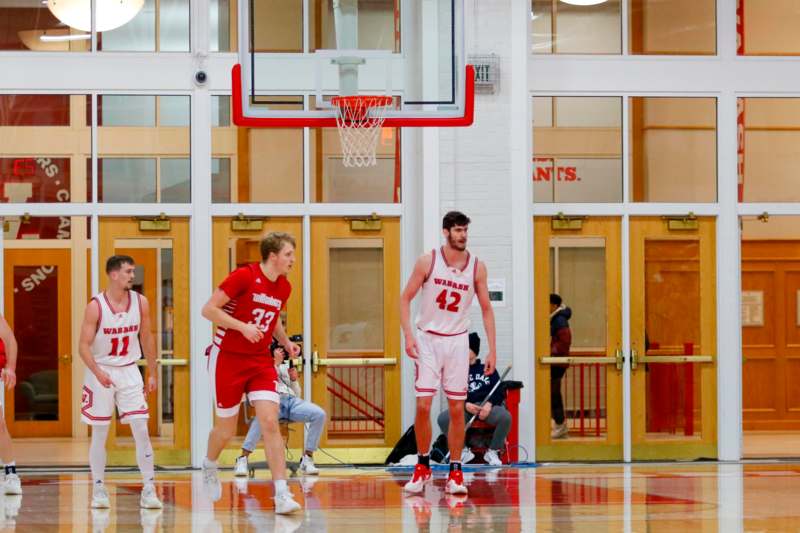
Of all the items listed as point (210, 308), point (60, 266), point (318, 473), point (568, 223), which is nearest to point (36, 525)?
point (210, 308)

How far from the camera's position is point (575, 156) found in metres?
13.9

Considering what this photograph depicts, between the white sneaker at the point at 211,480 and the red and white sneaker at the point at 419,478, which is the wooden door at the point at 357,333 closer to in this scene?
the white sneaker at the point at 211,480

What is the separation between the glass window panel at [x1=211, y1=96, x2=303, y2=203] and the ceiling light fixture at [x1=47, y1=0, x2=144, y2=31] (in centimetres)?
126

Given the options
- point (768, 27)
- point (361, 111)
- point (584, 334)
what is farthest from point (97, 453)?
point (768, 27)

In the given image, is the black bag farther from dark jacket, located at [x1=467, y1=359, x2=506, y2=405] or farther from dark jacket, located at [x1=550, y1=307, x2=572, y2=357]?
dark jacket, located at [x1=550, y1=307, x2=572, y2=357]

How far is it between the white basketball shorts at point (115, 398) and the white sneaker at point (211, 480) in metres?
1.16

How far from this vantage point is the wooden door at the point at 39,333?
533 inches

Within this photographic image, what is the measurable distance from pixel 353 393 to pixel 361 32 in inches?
146

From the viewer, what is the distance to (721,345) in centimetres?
1399

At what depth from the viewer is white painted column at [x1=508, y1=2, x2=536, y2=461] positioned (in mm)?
13539

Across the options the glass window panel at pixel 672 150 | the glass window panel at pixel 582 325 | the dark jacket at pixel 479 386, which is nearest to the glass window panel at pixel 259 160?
the dark jacket at pixel 479 386

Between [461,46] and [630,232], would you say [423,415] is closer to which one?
[461,46]

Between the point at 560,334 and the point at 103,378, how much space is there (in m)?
5.93

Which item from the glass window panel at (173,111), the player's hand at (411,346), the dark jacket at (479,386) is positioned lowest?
the dark jacket at (479,386)
